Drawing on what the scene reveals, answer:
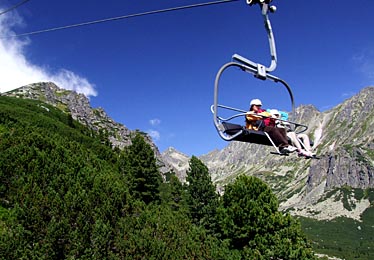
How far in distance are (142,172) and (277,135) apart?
48.7 m

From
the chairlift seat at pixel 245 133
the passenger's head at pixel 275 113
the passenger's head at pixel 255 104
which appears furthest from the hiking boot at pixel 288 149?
the passenger's head at pixel 255 104

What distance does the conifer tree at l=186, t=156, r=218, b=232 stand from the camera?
61.0 meters

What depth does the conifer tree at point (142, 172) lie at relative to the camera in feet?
193

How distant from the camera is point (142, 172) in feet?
194

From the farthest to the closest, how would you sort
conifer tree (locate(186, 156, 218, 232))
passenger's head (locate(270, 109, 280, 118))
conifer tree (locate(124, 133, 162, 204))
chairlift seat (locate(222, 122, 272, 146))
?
conifer tree (locate(186, 156, 218, 232)) < conifer tree (locate(124, 133, 162, 204)) < passenger's head (locate(270, 109, 280, 118)) < chairlift seat (locate(222, 122, 272, 146))

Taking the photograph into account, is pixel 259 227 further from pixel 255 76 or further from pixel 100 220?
pixel 255 76

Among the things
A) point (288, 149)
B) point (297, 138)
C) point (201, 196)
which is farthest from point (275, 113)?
point (201, 196)

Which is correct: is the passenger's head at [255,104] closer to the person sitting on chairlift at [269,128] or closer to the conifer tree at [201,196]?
the person sitting on chairlift at [269,128]

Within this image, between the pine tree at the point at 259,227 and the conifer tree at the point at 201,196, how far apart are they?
19.5 metres

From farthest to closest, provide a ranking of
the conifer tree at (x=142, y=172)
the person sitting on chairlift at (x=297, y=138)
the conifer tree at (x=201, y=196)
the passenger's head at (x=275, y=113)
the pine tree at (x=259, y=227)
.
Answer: the conifer tree at (x=201, y=196)
the conifer tree at (x=142, y=172)
the pine tree at (x=259, y=227)
the passenger's head at (x=275, y=113)
the person sitting on chairlift at (x=297, y=138)

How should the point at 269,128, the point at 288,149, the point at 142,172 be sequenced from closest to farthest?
the point at 288,149 < the point at 269,128 < the point at 142,172

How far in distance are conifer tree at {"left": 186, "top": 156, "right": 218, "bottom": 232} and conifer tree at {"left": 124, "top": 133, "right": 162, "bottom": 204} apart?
6.07m

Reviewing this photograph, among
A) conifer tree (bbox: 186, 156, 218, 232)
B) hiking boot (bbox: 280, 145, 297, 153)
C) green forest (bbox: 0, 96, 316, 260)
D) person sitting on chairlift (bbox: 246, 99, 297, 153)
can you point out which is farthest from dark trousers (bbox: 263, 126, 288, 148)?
conifer tree (bbox: 186, 156, 218, 232)

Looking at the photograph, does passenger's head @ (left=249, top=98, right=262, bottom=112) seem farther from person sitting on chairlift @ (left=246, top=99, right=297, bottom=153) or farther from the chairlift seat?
the chairlift seat
